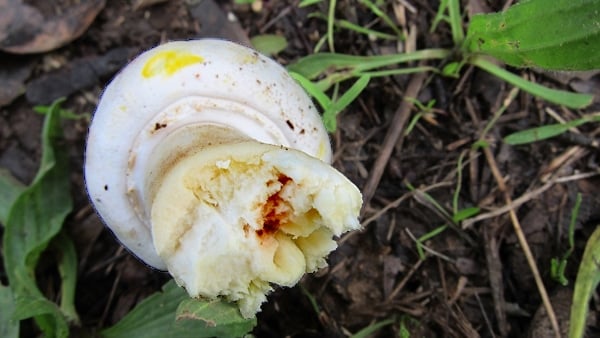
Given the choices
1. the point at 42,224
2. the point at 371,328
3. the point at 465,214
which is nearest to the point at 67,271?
the point at 42,224

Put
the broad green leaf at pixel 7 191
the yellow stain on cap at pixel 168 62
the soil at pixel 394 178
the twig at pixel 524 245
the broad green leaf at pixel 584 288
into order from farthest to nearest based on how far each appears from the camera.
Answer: the broad green leaf at pixel 7 191
the soil at pixel 394 178
the twig at pixel 524 245
the broad green leaf at pixel 584 288
the yellow stain on cap at pixel 168 62

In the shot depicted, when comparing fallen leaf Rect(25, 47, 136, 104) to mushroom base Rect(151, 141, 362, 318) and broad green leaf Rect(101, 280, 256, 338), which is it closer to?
broad green leaf Rect(101, 280, 256, 338)

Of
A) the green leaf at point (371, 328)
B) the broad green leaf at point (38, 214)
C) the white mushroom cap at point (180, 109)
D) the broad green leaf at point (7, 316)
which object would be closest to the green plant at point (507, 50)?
the white mushroom cap at point (180, 109)

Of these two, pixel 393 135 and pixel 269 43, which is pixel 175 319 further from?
pixel 269 43

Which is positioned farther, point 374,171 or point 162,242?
point 374,171

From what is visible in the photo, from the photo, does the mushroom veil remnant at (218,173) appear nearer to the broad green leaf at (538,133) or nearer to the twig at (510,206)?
the twig at (510,206)

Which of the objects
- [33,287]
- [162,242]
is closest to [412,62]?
[162,242]

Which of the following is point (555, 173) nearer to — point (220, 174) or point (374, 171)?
point (374, 171)
